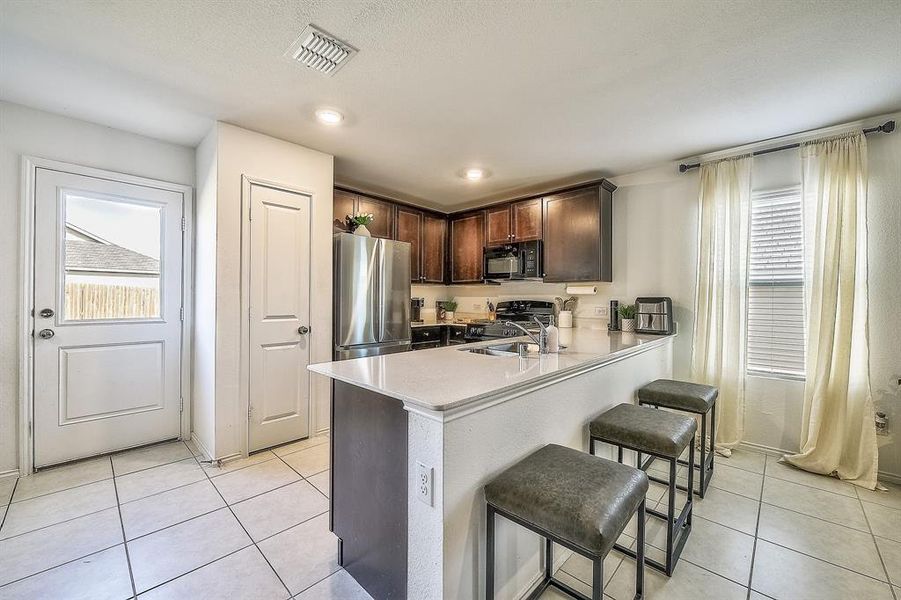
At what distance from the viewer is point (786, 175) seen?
2.88 m

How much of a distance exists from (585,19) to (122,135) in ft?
11.2

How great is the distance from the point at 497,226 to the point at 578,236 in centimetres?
107

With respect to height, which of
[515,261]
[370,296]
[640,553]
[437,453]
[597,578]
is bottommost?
[640,553]

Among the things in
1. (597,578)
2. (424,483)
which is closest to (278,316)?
(424,483)

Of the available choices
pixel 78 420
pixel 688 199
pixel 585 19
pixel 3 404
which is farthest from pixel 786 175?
pixel 3 404

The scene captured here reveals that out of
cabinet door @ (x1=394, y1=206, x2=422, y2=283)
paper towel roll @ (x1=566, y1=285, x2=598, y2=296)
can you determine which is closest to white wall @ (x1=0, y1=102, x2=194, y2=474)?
cabinet door @ (x1=394, y1=206, x2=422, y2=283)

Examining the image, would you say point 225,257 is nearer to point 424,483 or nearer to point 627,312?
point 424,483

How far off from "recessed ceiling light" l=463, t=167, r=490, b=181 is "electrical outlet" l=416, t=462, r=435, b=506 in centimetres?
303

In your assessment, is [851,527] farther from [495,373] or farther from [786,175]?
[786,175]

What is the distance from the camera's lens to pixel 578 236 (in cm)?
376

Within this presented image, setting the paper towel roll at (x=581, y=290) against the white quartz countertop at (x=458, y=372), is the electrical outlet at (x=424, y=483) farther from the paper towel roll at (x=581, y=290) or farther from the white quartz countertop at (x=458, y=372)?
the paper towel roll at (x=581, y=290)

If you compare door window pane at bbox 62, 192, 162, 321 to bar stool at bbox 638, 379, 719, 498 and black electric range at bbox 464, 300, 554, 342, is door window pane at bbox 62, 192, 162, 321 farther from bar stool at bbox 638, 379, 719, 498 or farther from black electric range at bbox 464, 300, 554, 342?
bar stool at bbox 638, 379, 719, 498

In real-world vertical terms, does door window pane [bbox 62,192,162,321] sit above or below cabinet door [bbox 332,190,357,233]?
below

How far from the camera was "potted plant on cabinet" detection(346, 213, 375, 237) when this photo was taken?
369 centimetres
